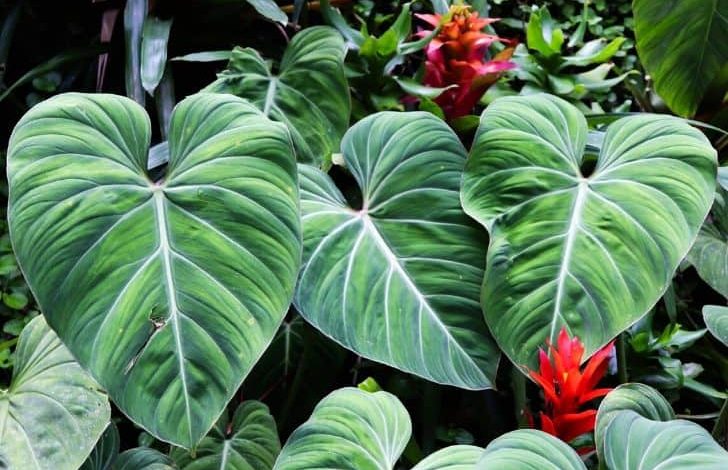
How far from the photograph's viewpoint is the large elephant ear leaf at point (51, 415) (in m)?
0.85

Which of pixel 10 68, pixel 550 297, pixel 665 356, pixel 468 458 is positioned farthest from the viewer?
pixel 10 68

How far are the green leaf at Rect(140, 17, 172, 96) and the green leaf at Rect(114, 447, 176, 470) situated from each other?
718mm

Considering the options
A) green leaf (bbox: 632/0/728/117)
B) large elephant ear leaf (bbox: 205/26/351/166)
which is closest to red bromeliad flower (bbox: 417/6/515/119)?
large elephant ear leaf (bbox: 205/26/351/166)

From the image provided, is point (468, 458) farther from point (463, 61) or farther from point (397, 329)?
point (463, 61)

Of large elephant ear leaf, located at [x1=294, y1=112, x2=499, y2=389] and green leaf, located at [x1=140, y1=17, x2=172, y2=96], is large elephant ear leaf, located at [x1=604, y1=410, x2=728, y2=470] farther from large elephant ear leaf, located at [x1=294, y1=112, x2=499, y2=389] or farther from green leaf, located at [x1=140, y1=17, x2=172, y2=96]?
green leaf, located at [x1=140, y1=17, x2=172, y2=96]

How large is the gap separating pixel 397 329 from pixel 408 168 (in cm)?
27

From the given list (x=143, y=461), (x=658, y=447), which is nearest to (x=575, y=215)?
(x=658, y=447)

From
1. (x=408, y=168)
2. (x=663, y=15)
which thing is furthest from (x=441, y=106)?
(x=663, y=15)

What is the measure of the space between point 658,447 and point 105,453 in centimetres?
70

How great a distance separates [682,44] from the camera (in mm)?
1451

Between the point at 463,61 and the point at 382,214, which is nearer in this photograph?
the point at 382,214

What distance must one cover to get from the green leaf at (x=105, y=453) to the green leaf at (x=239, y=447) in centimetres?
8

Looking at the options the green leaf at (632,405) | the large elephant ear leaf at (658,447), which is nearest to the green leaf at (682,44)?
the green leaf at (632,405)

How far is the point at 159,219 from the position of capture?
2.85 ft
